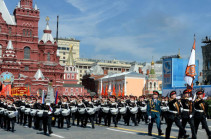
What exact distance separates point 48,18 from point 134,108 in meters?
60.4

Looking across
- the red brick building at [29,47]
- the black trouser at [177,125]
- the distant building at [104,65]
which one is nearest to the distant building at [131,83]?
the red brick building at [29,47]

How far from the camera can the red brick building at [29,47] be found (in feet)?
211

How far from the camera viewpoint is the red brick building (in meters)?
64.3

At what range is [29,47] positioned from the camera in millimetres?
68812

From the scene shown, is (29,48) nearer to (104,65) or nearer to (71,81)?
(71,81)

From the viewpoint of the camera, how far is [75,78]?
9394 centimetres

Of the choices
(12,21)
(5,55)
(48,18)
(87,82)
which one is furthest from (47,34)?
(87,82)

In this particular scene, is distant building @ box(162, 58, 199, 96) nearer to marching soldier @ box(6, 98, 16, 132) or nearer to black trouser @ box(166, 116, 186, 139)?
marching soldier @ box(6, 98, 16, 132)

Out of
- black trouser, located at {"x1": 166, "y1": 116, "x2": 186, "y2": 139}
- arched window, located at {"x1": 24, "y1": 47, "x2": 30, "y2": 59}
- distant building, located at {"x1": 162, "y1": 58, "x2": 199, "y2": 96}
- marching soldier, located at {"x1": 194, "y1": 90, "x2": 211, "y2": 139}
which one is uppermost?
arched window, located at {"x1": 24, "y1": 47, "x2": 30, "y2": 59}

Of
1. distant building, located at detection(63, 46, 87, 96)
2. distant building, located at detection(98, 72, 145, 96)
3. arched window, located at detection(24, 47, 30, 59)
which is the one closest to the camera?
arched window, located at detection(24, 47, 30, 59)

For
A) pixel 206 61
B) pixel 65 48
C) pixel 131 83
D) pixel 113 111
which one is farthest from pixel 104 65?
pixel 113 111

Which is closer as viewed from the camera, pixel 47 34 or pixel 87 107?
pixel 87 107

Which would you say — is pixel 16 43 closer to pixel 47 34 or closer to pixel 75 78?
pixel 47 34

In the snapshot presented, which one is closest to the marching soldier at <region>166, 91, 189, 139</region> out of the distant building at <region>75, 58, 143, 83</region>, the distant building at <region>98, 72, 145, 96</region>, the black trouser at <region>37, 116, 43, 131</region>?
the black trouser at <region>37, 116, 43, 131</region>
